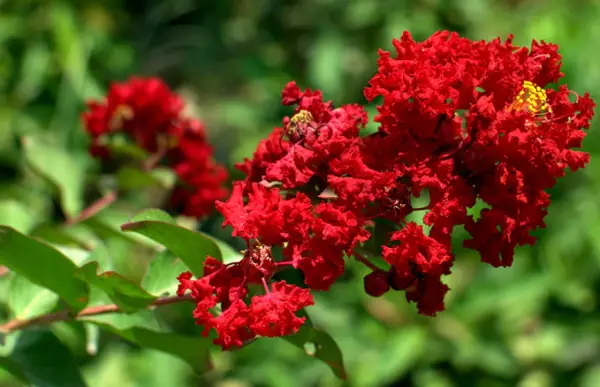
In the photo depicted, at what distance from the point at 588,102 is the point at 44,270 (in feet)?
3.10

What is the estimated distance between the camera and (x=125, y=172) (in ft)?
6.40

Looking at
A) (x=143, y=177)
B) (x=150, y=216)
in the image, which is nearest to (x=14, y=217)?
(x=143, y=177)

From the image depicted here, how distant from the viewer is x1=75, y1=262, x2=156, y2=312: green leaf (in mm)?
1258

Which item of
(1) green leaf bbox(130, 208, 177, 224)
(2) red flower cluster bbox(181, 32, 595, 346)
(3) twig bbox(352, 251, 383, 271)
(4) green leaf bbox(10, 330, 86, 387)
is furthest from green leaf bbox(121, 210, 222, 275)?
(4) green leaf bbox(10, 330, 86, 387)

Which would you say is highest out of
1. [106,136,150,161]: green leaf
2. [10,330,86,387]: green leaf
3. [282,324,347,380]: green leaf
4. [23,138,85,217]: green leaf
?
[106,136,150,161]: green leaf

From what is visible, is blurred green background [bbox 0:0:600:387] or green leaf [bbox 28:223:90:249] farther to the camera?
blurred green background [bbox 0:0:600:387]

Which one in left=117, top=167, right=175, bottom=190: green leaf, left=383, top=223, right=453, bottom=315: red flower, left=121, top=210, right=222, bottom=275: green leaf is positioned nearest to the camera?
left=383, top=223, right=453, bottom=315: red flower

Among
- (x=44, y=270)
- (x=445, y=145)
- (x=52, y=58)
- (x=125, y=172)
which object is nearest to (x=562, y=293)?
(x=125, y=172)

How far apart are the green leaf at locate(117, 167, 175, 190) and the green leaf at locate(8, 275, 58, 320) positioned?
48cm

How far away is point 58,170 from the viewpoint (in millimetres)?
2047

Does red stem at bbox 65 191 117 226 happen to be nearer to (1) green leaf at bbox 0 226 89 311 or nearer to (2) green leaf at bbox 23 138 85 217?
(2) green leaf at bbox 23 138 85 217

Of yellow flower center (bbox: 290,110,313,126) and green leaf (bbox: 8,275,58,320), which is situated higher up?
yellow flower center (bbox: 290,110,313,126)

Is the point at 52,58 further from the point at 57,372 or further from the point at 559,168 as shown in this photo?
the point at 559,168

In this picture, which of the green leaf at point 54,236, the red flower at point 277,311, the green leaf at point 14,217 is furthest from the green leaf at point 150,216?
the green leaf at point 14,217
